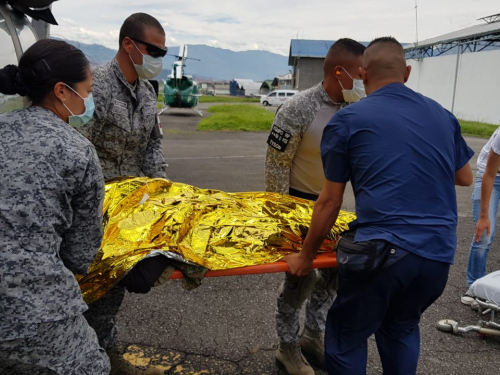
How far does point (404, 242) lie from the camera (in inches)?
75.4

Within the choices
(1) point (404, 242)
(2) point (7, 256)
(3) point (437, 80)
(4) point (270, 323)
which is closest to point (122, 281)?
(2) point (7, 256)

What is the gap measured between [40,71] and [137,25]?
139 centimetres

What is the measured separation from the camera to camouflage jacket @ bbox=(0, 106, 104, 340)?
1.55 metres

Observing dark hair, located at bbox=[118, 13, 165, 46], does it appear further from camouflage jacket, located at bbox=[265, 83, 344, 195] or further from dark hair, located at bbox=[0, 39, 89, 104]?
dark hair, located at bbox=[0, 39, 89, 104]

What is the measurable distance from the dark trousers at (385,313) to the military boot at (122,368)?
1.08m

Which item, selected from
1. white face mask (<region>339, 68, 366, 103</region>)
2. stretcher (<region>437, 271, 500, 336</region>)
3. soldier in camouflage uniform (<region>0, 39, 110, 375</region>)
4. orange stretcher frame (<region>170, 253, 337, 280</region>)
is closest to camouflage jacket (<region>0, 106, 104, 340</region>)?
soldier in camouflage uniform (<region>0, 39, 110, 375</region>)

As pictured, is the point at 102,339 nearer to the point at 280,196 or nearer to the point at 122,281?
the point at 122,281

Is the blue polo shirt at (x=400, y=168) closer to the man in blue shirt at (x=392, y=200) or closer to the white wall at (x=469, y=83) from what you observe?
the man in blue shirt at (x=392, y=200)

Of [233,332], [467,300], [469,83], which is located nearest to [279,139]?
[233,332]

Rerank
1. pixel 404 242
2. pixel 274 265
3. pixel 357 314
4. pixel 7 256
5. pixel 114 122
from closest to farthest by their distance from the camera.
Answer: pixel 7 256 < pixel 404 242 < pixel 357 314 < pixel 274 265 < pixel 114 122

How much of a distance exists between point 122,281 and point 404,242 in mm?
1297

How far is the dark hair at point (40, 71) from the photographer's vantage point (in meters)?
1.67

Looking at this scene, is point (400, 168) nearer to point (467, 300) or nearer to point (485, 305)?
point (485, 305)

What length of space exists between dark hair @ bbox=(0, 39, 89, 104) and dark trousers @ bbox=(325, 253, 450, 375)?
4.69ft
